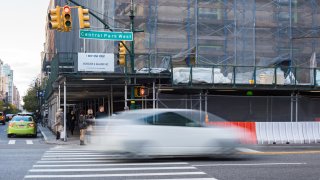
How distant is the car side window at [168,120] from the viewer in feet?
46.2

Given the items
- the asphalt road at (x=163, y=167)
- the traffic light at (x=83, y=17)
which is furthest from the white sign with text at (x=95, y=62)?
the asphalt road at (x=163, y=167)

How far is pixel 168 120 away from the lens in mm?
14250

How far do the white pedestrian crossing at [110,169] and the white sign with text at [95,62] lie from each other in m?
9.68

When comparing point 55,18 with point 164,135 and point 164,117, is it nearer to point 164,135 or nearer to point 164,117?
point 164,117

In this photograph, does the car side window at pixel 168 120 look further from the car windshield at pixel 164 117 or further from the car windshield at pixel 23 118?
the car windshield at pixel 23 118

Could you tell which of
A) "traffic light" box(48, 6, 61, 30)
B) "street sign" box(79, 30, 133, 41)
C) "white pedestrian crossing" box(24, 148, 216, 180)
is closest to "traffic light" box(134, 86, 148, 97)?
"street sign" box(79, 30, 133, 41)

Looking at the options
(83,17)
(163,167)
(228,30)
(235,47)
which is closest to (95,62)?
(83,17)

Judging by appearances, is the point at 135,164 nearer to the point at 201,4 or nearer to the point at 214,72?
the point at 214,72

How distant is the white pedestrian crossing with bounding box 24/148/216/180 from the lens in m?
11.1

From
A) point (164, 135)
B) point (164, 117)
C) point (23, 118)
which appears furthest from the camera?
point (23, 118)

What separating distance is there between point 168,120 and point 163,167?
6.10ft

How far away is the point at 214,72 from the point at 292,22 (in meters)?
8.93

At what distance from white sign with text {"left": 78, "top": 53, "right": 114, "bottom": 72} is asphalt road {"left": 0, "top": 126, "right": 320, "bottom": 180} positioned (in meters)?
8.73

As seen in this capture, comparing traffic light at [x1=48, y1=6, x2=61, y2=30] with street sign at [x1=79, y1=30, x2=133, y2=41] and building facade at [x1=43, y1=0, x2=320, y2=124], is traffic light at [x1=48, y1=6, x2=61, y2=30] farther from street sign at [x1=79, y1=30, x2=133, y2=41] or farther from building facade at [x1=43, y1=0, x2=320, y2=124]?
building facade at [x1=43, y1=0, x2=320, y2=124]
